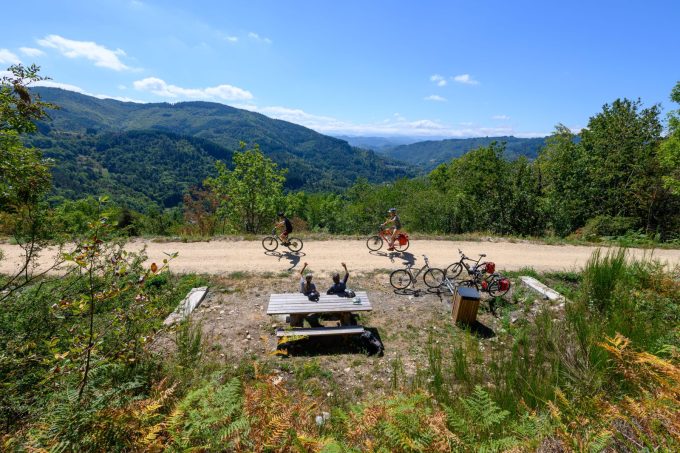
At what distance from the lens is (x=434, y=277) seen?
10.5m

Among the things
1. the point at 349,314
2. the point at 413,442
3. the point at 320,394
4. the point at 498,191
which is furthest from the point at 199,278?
the point at 498,191

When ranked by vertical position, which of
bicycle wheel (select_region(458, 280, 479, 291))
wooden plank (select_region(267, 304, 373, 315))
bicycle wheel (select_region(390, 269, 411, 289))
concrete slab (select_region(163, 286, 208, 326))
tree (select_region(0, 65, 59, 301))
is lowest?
concrete slab (select_region(163, 286, 208, 326))

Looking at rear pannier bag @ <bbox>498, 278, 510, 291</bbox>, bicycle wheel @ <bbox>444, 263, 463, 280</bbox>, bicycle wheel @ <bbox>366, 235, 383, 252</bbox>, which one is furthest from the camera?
bicycle wheel @ <bbox>366, 235, 383, 252</bbox>

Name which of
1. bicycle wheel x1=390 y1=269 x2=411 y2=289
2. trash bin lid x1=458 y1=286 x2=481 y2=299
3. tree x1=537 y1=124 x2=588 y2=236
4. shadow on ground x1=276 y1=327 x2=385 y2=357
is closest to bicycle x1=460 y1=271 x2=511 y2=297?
trash bin lid x1=458 y1=286 x2=481 y2=299

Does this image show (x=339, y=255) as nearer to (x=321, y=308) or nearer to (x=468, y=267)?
(x=468, y=267)

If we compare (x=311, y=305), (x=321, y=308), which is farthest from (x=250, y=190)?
(x=321, y=308)

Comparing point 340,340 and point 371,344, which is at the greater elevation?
point 371,344

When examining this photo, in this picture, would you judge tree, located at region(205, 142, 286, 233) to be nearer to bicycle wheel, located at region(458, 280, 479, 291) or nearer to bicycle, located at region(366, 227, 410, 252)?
bicycle, located at region(366, 227, 410, 252)

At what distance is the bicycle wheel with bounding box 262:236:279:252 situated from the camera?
522 inches

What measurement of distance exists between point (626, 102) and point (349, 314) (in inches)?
1153

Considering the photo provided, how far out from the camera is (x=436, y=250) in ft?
44.2

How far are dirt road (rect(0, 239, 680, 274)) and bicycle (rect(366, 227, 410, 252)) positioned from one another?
28 cm

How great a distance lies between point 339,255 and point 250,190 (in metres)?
10.9

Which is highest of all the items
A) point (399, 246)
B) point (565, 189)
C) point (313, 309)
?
point (565, 189)
